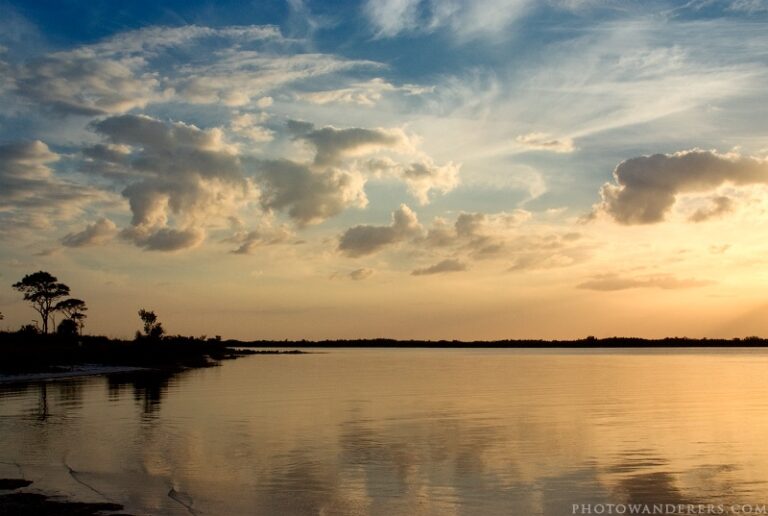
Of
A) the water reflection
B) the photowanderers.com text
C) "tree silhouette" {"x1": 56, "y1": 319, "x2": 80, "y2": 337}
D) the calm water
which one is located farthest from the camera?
"tree silhouette" {"x1": 56, "y1": 319, "x2": 80, "y2": 337}

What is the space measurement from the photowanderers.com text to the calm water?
1.57ft

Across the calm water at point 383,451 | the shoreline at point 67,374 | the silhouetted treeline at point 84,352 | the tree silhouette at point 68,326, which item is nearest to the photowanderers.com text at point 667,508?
the calm water at point 383,451

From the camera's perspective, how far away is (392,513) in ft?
55.9

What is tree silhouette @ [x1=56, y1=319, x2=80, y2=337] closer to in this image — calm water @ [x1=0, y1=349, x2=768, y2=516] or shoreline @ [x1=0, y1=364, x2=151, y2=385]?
shoreline @ [x1=0, y1=364, x2=151, y2=385]

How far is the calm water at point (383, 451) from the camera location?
18.7 m

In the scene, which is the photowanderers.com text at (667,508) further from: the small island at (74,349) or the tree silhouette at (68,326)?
the tree silhouette at (68,326)

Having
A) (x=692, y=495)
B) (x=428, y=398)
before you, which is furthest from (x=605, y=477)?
(x=428, y=398)

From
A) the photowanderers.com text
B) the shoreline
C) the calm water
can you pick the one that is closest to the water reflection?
the calm water

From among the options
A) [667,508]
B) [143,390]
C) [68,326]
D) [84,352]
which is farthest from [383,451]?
[68,326]

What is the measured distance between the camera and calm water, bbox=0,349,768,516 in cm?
1870

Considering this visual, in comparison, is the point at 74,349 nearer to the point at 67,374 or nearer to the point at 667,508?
the point at 67,374

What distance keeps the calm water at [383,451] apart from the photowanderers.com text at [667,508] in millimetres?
478

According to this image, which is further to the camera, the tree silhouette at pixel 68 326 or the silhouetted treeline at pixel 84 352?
the tree silhouette at pixel 68 326

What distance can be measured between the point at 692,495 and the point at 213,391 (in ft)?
136
